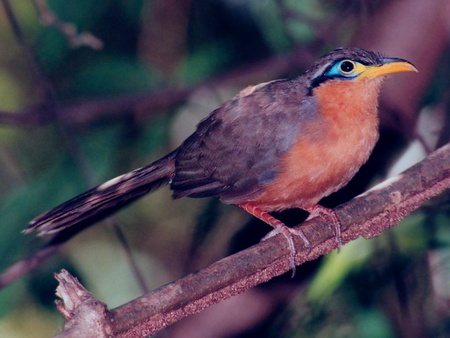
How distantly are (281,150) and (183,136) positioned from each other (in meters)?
2.52

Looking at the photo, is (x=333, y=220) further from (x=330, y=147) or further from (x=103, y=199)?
(x=103, y=199)

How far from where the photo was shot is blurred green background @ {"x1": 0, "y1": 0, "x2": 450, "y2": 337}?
18.2 feet

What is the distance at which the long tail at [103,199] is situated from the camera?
14.8ft

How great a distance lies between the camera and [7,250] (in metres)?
5.83

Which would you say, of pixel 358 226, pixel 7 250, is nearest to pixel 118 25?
pixel 7 250

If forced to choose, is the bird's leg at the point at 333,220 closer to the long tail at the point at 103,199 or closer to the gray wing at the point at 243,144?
the gray wing at the point at 243,144

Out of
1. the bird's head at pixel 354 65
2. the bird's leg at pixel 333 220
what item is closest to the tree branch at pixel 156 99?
the bird's head at pixel 354 65

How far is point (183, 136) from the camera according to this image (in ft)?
22.4

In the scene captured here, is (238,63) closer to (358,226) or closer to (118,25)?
(118,25)

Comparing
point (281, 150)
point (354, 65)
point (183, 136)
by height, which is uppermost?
point (183, 136)

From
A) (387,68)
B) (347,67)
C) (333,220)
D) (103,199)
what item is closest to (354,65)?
(347,67)

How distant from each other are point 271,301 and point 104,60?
2.86 meters

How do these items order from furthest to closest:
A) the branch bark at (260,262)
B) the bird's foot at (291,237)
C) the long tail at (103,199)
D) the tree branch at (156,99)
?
the tree branch at (156,99) < the long tail at (103,199) < the bird's foot at (291,237) < the branch bark at (260,262)

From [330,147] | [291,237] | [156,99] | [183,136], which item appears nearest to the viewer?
[291,237]
